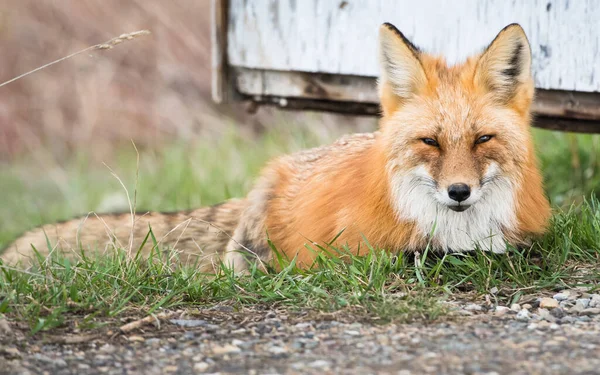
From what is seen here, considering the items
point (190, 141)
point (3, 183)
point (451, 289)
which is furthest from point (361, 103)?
point (3, 183)

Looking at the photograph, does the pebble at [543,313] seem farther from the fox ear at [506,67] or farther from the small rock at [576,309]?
the fox ear at [506,67]

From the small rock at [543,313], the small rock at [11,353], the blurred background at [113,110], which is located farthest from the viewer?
the blurred background at [113,110]

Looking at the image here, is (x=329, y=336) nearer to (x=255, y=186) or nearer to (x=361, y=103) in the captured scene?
(x=255, y=186)

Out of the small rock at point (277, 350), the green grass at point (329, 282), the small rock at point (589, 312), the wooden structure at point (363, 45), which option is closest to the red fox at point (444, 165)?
the green grass at point (329, 282)

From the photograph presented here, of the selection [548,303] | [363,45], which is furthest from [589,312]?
[363,45]

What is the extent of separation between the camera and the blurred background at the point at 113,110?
31.8 feet

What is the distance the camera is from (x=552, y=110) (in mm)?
5586

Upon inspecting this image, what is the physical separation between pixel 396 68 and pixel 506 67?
58cm

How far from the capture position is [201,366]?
2922mm

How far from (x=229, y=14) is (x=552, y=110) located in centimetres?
268

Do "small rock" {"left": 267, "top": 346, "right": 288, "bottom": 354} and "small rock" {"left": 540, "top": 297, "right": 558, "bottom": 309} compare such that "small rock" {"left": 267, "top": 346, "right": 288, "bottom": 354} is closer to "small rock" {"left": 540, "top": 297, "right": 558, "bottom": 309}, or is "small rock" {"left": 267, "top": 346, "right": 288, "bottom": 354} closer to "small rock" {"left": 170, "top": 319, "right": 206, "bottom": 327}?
"small rock" {"left": 170, "top": 319, "right": 206, "bottom": 327}

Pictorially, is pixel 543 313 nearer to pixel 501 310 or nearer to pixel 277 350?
pixel 501 310

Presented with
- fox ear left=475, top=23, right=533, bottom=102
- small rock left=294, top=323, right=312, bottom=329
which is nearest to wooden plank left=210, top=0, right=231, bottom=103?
fox ear left=475, top=23, right=533, bottom=102

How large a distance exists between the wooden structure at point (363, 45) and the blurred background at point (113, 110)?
2.71 m
